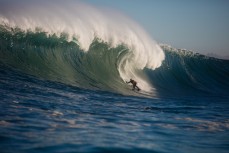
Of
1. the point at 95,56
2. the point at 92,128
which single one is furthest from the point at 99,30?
the point at 92,128

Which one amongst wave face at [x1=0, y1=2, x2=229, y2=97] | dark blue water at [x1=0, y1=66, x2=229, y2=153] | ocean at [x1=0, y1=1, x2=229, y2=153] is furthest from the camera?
wave face at [x1=0, y1=2, x2=229, y2=97]

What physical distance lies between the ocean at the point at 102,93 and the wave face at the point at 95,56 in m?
0.05

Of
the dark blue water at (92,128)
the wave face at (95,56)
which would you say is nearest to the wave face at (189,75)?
the wave face at (95,56)

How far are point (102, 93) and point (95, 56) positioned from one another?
5360mm

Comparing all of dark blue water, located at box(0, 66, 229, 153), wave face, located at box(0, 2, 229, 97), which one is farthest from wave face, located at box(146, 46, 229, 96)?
dark blue water, located at box(0, 66, 229, 153)

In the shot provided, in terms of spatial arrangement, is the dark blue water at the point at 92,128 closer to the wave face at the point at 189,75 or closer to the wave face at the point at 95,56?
the wave face at the point at 95,56

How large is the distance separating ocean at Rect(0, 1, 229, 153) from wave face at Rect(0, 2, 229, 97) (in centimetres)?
5

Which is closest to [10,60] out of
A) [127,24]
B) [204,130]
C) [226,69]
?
[204,130]

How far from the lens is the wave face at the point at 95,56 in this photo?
11.6 metres

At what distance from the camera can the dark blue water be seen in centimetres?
384

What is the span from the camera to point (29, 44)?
493 inches

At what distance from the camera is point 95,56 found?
15.1m

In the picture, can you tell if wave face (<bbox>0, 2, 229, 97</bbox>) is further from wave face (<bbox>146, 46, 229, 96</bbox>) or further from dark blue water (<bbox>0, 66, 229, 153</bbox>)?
dark blue water (<bbox>0, 66, 229, 153</bbox>)

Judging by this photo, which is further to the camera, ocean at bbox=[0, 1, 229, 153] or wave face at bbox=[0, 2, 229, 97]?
wave face at bbox=[0, 2, 229, 97]
